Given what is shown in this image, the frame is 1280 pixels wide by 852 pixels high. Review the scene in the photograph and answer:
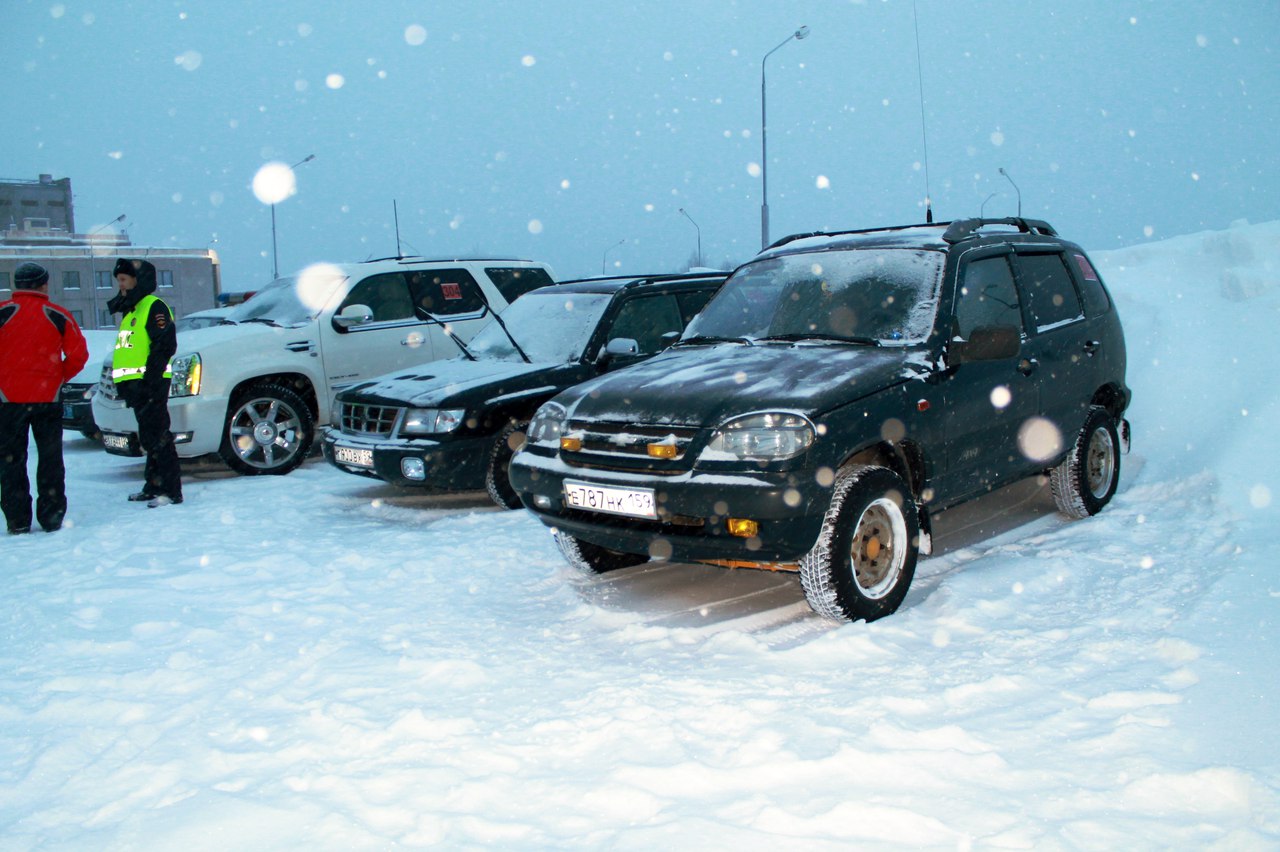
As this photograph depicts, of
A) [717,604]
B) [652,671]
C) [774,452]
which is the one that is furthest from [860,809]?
[717,604]

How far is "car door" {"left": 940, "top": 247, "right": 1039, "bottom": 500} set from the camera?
511cm

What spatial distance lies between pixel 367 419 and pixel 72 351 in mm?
1990

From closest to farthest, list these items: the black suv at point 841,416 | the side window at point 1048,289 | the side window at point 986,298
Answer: the black suv at point 841,416, the side window at point 986,298, the side window at point 1048,289

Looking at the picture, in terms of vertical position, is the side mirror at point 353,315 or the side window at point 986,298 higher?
the side mirror at point 353,315

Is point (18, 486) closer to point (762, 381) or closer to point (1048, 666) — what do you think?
point (762, 381)

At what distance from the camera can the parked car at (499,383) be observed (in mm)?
7105

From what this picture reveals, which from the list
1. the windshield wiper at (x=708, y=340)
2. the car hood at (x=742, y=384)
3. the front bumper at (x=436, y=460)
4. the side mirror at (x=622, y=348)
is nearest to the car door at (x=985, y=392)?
the car hood at (x=742, y=384)

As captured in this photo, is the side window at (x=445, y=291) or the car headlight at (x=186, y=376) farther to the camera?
the side window at (x=445, y=291)

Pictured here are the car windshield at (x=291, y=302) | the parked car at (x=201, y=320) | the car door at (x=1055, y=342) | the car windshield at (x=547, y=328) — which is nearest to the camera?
the car door at (x=1055, y=342)

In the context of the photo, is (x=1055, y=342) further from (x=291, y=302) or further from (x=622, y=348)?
(x=291, y=302)

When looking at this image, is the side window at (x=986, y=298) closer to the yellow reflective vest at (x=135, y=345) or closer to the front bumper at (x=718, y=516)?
the front bumper at (x=718, y=516)

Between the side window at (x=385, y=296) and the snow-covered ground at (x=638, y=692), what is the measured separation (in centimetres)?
345

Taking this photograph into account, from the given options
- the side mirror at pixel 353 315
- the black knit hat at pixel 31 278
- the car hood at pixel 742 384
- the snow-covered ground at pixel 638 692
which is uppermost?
the black knit hat at pixel 31 278

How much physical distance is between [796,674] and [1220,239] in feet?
42.9
